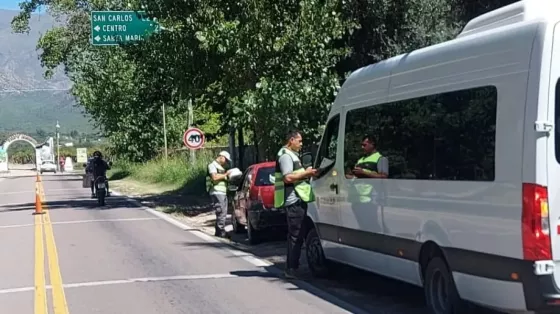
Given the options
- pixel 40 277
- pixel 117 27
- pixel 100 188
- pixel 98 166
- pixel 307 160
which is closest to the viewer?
pixel 307 160

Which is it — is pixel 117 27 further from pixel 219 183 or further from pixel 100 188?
pixel 219 183

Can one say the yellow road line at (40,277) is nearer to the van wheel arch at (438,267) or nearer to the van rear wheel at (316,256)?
the van rear wheel at (316,256)

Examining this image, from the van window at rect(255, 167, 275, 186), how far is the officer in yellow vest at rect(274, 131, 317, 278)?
Answer: 4229 millimetres

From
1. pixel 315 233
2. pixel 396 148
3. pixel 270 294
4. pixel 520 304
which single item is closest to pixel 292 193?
pixel 315 233

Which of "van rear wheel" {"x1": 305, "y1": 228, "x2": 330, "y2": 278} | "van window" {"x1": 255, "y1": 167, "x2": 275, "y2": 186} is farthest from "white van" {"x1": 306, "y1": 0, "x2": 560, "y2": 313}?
"van window" {"x1": 255, "y1": 167, "x2": 275, "y2": 186}

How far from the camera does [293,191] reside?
11.7 meters

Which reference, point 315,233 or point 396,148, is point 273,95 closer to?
point 315,233

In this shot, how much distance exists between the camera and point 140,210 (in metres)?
27.6

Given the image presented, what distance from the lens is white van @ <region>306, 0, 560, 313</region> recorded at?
7.01 metres

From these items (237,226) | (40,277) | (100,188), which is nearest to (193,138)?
(100,188)

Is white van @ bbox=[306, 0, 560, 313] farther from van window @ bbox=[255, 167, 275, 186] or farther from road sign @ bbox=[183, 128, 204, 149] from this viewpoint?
road sign @ bbox=[183, 128, 204, 149]

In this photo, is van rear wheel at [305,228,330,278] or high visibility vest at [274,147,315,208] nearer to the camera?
high visibility vest at [274,147,315,208]

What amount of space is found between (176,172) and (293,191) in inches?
1179

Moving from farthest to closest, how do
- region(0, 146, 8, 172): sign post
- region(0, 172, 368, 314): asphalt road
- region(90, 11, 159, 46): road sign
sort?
region(0, 146, 8, 172): sign post → region(90, 11, 159, 46): road sign → region(0, 172, 368, 314): asphalt road
